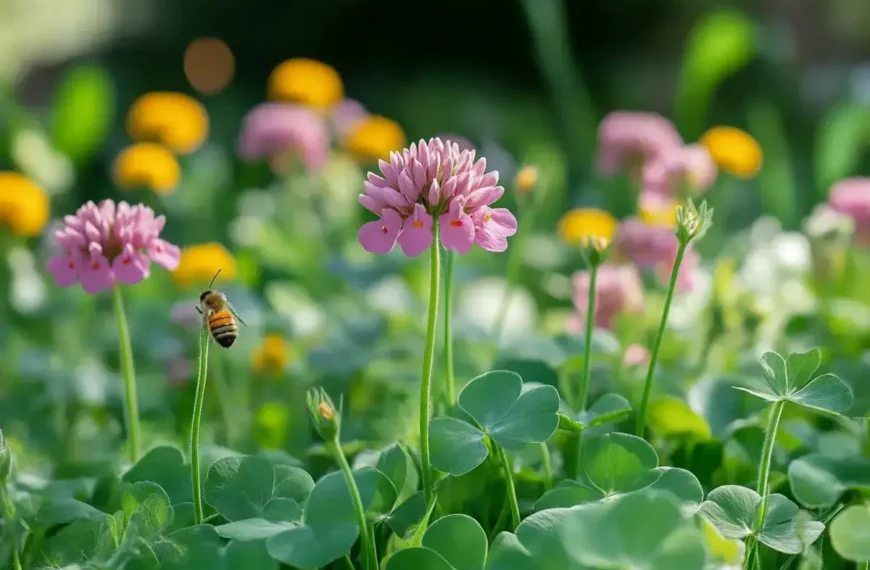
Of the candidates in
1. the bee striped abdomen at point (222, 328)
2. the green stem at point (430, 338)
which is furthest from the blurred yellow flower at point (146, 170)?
the green stem at point (430, 338)

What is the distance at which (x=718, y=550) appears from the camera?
658mm

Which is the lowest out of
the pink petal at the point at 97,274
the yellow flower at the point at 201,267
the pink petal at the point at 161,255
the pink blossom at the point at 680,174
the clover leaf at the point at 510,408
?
the yellow flower at the point at 201,267

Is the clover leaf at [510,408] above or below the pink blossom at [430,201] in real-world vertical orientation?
below

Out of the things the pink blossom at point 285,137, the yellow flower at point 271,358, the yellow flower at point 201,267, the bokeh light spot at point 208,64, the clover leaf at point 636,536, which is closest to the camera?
the clover leaf at point 636,536

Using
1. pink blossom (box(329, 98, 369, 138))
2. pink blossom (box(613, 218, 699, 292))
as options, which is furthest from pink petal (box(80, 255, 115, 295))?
pink blossom (box(329, 98, 369, 138))

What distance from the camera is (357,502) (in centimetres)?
69

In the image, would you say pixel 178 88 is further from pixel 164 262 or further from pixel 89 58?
pixel 164 262

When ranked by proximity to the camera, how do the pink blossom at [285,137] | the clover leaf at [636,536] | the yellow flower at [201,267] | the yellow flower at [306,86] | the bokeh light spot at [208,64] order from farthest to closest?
1. the bokeh light spot at [208,64]
2. the yellow flower at [306,86]
3. the pink blossom at [285,137]
4. the yellow flower at [201,267]
5. the clover leaf at [636,536]

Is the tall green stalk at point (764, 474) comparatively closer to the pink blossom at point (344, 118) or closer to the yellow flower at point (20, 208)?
Answer: the yellow flower at point (20, 208)

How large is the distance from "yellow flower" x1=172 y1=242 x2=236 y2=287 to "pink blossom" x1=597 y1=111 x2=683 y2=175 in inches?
27.0

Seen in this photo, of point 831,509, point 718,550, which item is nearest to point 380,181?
point 718,550

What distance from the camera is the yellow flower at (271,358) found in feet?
4.33

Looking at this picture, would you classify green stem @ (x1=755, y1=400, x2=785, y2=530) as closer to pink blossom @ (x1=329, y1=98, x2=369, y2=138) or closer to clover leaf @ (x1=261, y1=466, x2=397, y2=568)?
clover leaf @ (x1=261, y1=466, x2=397, y2=568)

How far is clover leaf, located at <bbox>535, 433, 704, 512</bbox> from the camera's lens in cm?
76
